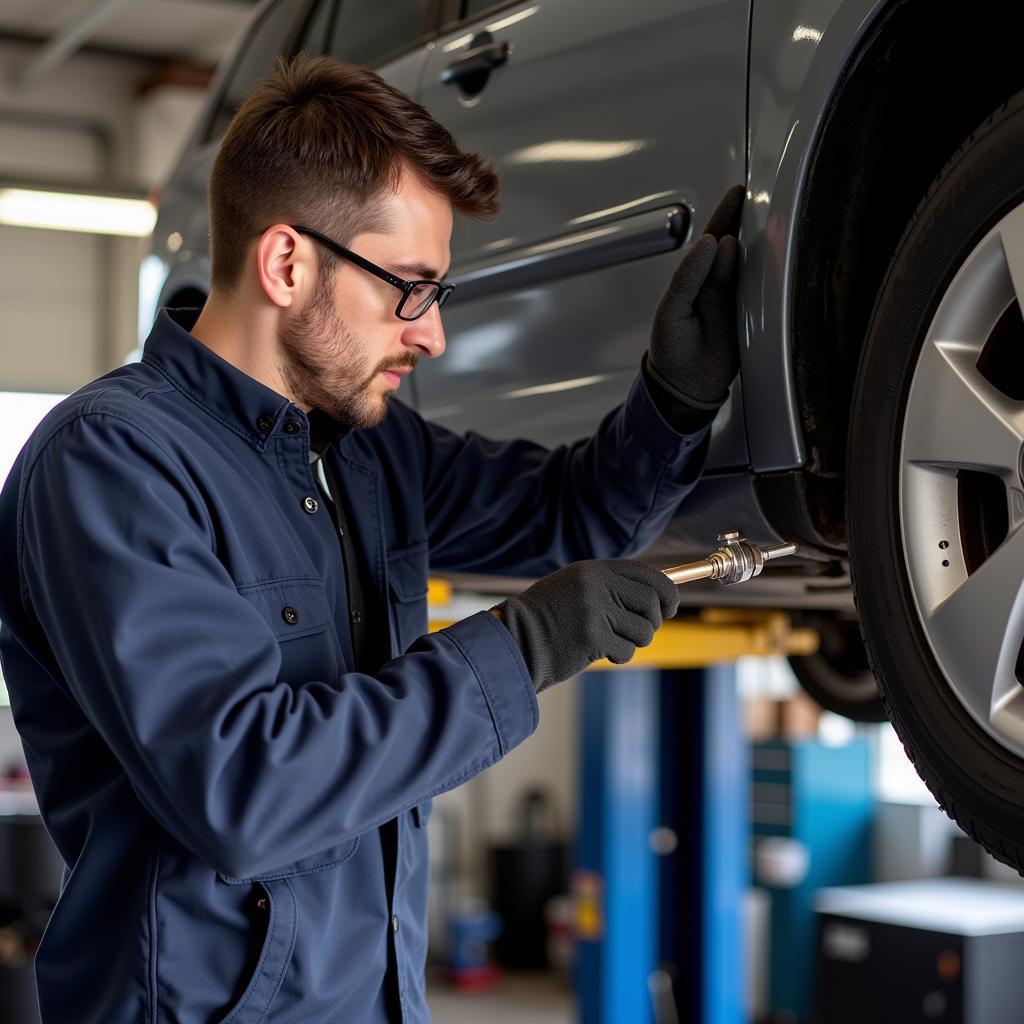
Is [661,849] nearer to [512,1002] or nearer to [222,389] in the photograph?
[512,1002]

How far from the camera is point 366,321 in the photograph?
59.2 inches

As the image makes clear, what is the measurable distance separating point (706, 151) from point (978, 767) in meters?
0.73

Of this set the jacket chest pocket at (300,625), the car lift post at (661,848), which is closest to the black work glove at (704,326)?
the jacket chest pocket at (300,625)

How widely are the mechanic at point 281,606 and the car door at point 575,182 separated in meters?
0.12

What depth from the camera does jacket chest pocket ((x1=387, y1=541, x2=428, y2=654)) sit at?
1.64 m

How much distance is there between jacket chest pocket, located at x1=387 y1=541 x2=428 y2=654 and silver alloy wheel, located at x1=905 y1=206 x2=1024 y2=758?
58 cm

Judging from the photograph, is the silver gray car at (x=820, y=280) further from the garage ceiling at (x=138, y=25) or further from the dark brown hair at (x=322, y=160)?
the garage ceiling at (x=138, y=25)

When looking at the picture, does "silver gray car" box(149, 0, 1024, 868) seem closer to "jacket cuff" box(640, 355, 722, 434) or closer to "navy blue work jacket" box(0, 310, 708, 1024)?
"jacket cuff" box(640, 355, 722, 434)

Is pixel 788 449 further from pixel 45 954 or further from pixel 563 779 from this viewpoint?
pixel 563 779

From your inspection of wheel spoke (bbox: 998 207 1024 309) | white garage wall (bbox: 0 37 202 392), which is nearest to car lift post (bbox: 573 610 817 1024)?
wheel spoke (bbox: 998 207 1024 309)

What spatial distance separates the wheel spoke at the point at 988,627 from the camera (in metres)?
1.24

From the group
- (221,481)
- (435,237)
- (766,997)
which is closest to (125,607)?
(221,481)

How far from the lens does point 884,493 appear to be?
139cm

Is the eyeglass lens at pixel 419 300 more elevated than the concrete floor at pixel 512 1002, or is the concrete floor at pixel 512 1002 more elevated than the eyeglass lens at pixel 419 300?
the eyeglass lens at pixel 419 300
